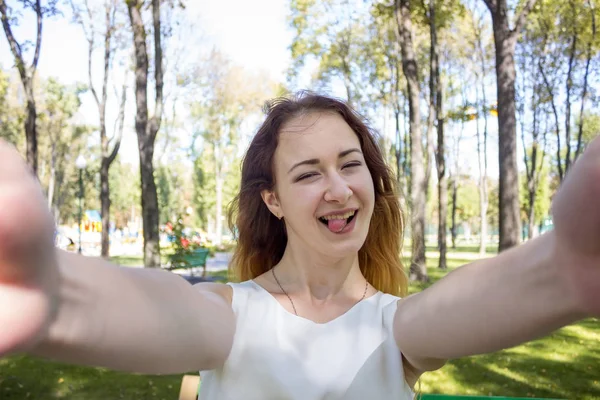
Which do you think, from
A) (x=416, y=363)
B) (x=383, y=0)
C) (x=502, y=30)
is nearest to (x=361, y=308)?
(x=416, y=363)

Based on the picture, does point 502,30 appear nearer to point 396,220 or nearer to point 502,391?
point 502,391

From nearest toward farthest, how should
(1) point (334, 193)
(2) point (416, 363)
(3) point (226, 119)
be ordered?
(2) point (416, 363) → (1) point (334, 193) → (3) point (226, 119)

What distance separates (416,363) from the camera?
142 centimetres

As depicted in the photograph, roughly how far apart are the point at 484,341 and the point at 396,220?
3.09 ft

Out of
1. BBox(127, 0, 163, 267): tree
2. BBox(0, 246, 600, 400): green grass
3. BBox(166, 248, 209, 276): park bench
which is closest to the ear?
BBox(0, 246, 600, 400): green grass

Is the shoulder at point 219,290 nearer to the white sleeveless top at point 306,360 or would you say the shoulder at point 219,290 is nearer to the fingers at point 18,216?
the white sleeveless top at point 306,360

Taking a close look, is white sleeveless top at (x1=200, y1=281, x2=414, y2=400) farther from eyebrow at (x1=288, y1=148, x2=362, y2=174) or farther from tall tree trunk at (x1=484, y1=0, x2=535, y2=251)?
tall tree trunk at (x1=484, y1=0, x2=535, y2=251)

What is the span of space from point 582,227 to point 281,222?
1.31m

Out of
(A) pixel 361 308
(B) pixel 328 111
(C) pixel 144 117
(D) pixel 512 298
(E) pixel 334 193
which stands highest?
(C) pixel 144 117

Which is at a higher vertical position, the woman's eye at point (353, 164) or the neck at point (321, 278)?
the woman's eye at point (353, 164)

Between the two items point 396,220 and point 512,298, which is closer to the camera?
point 512,298

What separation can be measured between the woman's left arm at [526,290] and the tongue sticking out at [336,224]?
313mm

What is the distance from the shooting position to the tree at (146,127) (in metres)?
12.0

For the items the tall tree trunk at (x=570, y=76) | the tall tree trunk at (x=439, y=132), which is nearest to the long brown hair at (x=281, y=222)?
the tall tree trunk at (x=439, y=132)
